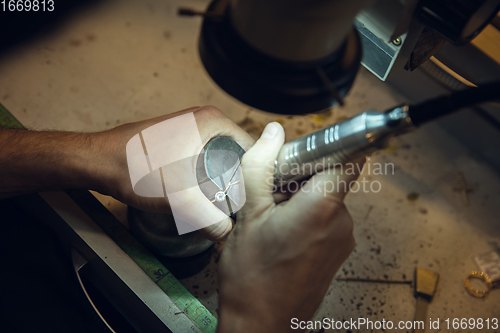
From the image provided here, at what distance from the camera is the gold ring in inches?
35.1

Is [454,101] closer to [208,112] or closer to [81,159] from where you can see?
[208,112]

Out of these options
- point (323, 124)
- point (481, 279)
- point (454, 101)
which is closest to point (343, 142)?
point (454, 101)

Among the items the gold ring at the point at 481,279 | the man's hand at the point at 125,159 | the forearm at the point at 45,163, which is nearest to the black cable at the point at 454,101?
the man's hand at the point at 125,159

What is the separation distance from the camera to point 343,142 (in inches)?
17.1

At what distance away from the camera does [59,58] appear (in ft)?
3.61

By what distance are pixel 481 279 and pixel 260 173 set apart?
767 mm

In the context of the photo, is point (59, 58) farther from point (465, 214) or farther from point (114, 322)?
point (465, 214)

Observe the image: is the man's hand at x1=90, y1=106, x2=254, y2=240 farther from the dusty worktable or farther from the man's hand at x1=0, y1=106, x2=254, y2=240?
the dusty worktable

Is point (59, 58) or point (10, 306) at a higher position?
point (59, 58)

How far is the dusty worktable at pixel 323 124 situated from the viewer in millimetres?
890

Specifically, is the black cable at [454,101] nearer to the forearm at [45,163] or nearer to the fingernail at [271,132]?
the fingernail at [271,132]

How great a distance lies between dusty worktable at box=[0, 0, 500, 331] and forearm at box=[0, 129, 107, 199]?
209 millimetres

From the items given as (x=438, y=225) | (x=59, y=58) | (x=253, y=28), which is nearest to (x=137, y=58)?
(x=59, y=58)

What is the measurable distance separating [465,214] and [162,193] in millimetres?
929
